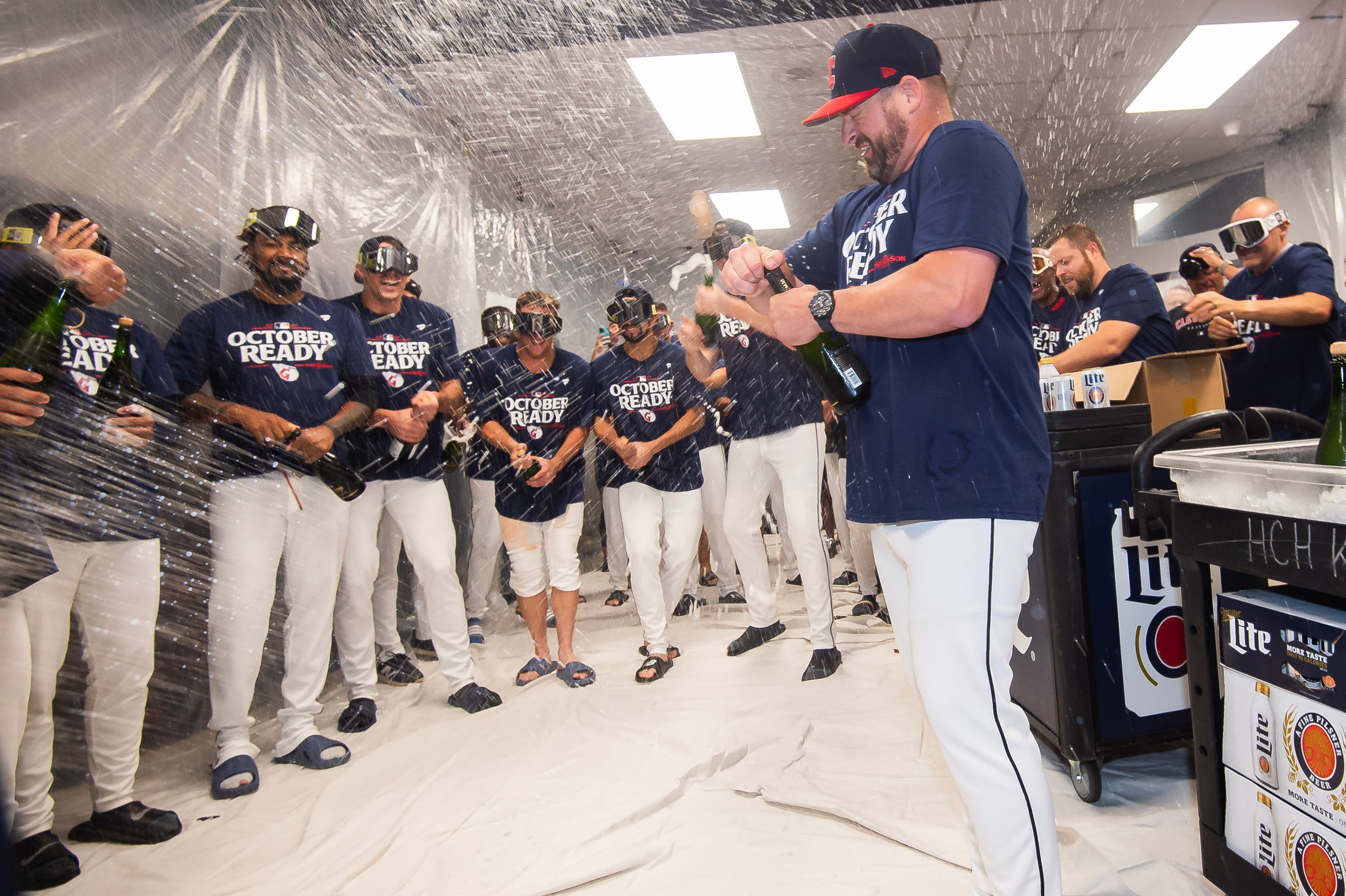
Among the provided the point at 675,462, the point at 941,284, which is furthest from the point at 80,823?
the point at 941,284

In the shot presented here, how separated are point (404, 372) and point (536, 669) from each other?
154 cm

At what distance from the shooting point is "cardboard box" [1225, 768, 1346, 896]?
3.71ft

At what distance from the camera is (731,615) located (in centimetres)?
431

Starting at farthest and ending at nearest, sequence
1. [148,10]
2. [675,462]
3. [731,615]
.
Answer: [731,615] < [675,462] < [148,10]

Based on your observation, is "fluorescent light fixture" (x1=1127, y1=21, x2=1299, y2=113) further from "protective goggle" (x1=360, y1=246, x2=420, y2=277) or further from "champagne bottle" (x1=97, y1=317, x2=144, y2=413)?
"champagne bottle" (x1=97, y1=317, x2=144, y2=413)

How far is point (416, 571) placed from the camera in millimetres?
3096

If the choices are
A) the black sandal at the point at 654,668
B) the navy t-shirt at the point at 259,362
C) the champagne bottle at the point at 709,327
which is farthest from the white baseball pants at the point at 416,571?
the champagne bottle at the point at 709,327

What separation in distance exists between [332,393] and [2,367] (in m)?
1.02

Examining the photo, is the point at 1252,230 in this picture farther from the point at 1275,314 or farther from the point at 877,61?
the point at 877,61

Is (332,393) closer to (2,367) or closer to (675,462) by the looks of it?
(2,367)

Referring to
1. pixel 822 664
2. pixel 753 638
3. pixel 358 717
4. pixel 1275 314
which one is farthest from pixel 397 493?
pixel 1275 314

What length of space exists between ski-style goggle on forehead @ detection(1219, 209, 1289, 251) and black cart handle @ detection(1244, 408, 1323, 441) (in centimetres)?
200

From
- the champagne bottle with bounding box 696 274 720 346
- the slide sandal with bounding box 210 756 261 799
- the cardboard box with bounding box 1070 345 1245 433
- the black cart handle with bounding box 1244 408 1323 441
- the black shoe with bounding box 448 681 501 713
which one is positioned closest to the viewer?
the black cart handle with bounding box 1244 408 1323 441

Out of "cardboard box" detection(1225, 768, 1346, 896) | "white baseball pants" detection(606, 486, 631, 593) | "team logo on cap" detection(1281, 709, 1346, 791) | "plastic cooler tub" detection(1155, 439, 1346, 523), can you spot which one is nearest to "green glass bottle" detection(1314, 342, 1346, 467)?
"plastic cooler tub" detection(1155, 439, 1346, 523)
